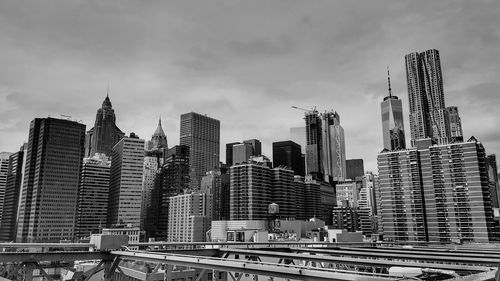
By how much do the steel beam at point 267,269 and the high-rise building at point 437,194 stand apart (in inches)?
6411

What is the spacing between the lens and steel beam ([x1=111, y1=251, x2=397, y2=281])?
15.0 m

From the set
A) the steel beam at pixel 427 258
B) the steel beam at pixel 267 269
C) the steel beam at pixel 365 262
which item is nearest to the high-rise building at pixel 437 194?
the steel beam at pixel 427 258

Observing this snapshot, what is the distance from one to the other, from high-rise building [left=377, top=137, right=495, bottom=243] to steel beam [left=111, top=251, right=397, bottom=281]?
534 ft

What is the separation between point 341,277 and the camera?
1475cm

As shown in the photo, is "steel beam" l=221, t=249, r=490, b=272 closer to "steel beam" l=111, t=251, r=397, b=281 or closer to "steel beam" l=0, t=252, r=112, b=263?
"steel beam" l=111, t=251, r=397, b=281

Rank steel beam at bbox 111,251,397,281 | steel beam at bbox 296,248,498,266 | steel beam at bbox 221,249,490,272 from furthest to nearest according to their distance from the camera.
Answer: steel beam at bbox 296,248,498,266
steel beam at bbox 221,249,490,272
steel beam at bbox 111,251,397,281

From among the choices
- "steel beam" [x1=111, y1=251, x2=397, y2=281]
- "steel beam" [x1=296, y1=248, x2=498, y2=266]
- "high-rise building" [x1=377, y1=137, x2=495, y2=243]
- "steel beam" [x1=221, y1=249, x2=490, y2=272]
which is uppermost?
"high-rise building" [x1=377, y1=137, x2=495, y2=243]

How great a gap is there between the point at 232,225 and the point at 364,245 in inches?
5347

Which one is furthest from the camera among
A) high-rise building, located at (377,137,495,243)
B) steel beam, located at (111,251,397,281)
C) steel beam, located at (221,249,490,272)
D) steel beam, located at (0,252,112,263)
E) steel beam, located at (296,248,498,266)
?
high-rise building, located at (377,137,495,243)

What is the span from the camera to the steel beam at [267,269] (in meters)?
15.0

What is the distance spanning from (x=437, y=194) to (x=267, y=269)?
175749 mm

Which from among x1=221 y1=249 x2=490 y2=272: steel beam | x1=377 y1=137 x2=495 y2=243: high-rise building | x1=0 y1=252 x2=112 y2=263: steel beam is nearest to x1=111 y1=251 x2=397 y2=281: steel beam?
x1=0 y1=252 x2=112 y2=263: steel beam

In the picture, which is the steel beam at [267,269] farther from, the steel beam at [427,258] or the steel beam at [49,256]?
the steel beam at [427,258]

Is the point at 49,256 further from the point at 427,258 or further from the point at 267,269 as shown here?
the point at 427,258
